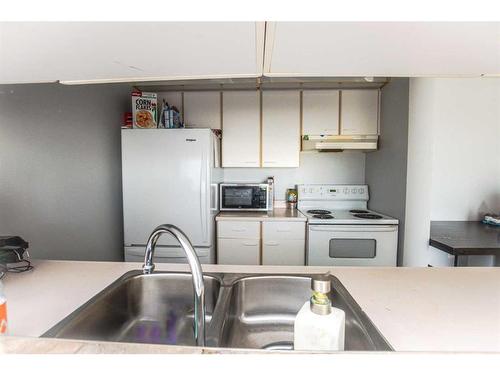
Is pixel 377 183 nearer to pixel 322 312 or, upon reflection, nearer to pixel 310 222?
pixel 310 222

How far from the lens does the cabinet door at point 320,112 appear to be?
8.25 feet

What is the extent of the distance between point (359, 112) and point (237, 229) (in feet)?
5.68

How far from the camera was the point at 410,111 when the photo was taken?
1.88m

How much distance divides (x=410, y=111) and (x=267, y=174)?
1.48m

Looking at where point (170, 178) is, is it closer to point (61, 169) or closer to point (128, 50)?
point (61, 169)

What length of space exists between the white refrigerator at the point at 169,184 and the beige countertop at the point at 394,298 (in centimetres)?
104

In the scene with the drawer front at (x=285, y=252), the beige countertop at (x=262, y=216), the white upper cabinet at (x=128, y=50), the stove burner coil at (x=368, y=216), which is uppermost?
the white upper cabinet at (x=128, y=50)

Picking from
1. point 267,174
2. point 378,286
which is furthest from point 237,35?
point 267,174

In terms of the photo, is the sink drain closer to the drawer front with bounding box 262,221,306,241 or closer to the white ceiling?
the white ceiling

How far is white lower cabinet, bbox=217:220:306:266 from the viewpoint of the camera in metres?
2.24

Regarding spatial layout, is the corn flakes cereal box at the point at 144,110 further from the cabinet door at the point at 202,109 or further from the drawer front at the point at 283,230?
the drawer front at the point at 283,230

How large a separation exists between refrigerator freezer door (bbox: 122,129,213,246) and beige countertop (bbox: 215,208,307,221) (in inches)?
10.3

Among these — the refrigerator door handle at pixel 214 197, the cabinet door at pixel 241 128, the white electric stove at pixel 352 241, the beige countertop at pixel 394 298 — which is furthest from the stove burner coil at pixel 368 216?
the refrigerator door handle at pixel 214 197
